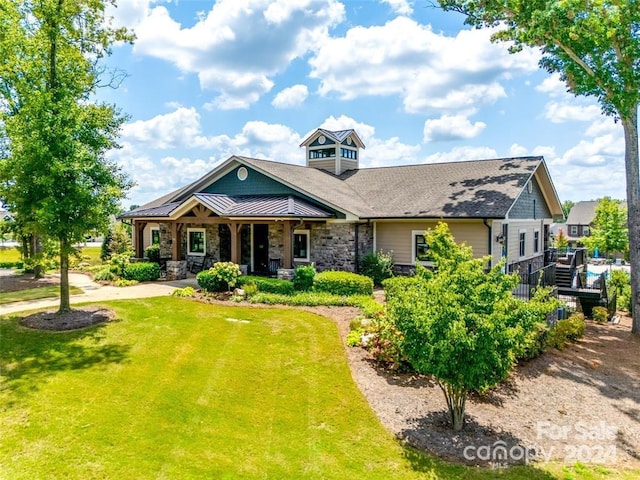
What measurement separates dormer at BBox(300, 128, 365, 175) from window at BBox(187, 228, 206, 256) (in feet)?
25.3

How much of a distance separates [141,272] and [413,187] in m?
12.7

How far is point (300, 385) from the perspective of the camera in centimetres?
796

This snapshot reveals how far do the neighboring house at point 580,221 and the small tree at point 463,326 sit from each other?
183ft

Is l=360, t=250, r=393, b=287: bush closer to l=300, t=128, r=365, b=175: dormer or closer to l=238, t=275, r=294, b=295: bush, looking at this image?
l=238, t=275, r=294, b=295: bush

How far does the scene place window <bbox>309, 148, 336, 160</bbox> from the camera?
24.4 meters

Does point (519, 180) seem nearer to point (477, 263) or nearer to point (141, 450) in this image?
point (477, 263)

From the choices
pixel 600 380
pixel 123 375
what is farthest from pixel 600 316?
pixel 123 375

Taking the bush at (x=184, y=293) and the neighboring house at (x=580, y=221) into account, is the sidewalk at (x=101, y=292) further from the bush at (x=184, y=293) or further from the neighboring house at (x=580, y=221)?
the neighboring house at (x=580, y=221)

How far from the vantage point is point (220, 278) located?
15219 millimetres

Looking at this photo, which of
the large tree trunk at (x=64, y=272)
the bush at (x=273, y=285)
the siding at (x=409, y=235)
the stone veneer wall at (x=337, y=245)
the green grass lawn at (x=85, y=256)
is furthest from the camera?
the green grass lawn at (x=85, y=256)

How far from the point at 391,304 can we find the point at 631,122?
488 inches

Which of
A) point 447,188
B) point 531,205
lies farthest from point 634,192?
point 447,188

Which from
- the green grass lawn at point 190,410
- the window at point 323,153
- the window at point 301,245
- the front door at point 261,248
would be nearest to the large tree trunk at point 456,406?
the green grass lawn at point 190,410

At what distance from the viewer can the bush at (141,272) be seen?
59.4 ft
